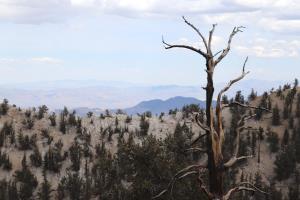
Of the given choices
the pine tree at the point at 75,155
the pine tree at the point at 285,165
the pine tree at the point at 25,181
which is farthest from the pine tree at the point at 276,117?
the pine tree at the point at 25,181

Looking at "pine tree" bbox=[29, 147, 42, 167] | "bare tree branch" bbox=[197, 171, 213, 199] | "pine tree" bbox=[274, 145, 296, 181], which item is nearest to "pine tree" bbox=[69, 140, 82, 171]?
"pine tree" bbox=[29, 147, 42, 167]

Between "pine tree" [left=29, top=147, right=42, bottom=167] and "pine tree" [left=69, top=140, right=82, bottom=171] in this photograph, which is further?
"pine tree" [left=69, top=140, right=82, bottom=171]

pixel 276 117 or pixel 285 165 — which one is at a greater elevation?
pixel 276 117

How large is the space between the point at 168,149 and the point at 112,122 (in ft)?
63.8

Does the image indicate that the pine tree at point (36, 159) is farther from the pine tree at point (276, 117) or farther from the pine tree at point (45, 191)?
the pine tree at point (276, 117)

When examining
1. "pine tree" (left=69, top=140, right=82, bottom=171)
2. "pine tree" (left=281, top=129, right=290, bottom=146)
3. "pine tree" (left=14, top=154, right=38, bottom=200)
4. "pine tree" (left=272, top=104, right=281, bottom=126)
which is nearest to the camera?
"pine tree" (left=14, top=154, right=38, bottom=200)

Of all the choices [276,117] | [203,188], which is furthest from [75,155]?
[203,188]

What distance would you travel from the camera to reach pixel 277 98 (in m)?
48.2

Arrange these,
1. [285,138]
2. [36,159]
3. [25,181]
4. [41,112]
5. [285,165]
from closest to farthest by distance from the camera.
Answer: [25,181], [285,165], [36,159], [285,138], [41,112]

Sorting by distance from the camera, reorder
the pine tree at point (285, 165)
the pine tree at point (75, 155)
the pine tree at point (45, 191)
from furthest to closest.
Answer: the pine tree at point (75, 155)
the pine tree at point (285, 165)
the pine tree at point (45, 191)

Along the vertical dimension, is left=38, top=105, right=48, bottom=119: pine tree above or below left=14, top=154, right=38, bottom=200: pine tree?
above

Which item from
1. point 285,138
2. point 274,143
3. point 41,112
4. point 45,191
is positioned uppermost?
point 41,112

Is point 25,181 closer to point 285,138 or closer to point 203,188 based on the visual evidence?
point 285,138

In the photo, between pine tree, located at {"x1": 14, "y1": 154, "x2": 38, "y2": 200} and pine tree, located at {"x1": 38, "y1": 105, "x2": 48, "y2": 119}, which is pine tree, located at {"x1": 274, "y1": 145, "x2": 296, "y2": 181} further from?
pine tree, located at {"x1": 38, "y1": 105, "x2": 48, "y2": 119}
